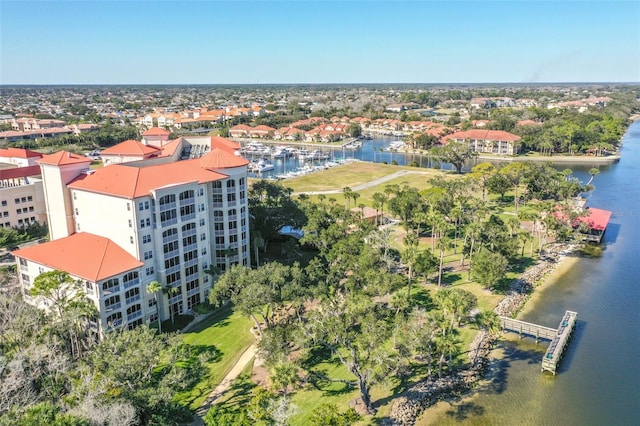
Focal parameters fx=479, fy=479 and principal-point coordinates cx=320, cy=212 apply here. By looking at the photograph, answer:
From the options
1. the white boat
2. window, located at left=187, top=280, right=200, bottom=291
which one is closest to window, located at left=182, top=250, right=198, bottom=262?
window, located at left=187, top=280, right=200, bottom=291

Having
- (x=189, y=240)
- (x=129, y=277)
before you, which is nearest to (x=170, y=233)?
(x=189, y=240)

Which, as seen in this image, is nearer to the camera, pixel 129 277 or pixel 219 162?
pixel 129 277

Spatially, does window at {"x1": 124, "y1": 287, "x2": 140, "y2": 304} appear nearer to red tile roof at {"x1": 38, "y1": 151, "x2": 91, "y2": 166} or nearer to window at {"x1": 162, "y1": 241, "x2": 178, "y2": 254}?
window at {"x1": 162, "y1": 241, "x2": 178, "y2": 254}

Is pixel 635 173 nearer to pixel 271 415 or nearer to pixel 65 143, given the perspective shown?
pixel 271 415

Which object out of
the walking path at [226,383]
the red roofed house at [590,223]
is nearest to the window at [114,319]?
the walking path at [226,383]

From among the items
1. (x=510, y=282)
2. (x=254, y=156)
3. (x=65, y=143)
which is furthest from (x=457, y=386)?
(x=65, y=143)

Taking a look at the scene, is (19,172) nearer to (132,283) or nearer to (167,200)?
(167,200)

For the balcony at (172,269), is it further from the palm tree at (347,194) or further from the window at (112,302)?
the palm tree at (347,194)

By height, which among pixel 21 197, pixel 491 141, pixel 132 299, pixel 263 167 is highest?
pixel 21 197
